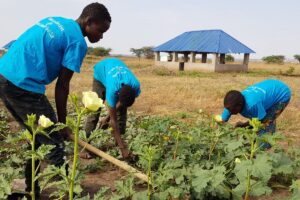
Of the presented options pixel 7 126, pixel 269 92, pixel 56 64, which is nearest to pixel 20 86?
pixel 56 64

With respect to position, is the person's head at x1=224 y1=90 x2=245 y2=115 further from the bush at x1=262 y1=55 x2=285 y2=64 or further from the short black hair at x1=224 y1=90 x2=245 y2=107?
the bush at x1=262 y1=55 x2=285 y2=64

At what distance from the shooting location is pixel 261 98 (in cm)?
411

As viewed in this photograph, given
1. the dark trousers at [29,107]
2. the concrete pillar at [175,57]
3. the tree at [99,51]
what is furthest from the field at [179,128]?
the tree at [99,51]

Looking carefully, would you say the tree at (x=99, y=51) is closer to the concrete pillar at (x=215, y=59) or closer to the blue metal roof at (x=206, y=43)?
the blue metal roof at (x=206, y=43)

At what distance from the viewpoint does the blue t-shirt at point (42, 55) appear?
2.64 m

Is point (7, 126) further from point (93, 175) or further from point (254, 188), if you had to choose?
point (254, 188)

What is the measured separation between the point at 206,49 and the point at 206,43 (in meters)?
1.38

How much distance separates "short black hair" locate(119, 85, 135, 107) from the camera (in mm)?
3812

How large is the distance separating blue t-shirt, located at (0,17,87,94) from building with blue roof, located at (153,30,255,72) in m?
21.7

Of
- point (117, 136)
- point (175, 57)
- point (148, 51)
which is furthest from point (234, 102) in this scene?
point (148, 51)

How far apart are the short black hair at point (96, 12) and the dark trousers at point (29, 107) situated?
0.75 metres

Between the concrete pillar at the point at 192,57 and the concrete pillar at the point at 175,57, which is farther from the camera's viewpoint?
the concrete pillar at the point at 175,57

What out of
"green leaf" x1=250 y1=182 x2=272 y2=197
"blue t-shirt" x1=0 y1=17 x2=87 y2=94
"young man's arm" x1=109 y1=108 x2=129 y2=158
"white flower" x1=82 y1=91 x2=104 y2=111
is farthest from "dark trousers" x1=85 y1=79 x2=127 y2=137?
"white flower" x1=82 y1=91 x2=104 y2=111

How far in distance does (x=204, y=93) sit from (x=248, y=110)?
6.92 metres
